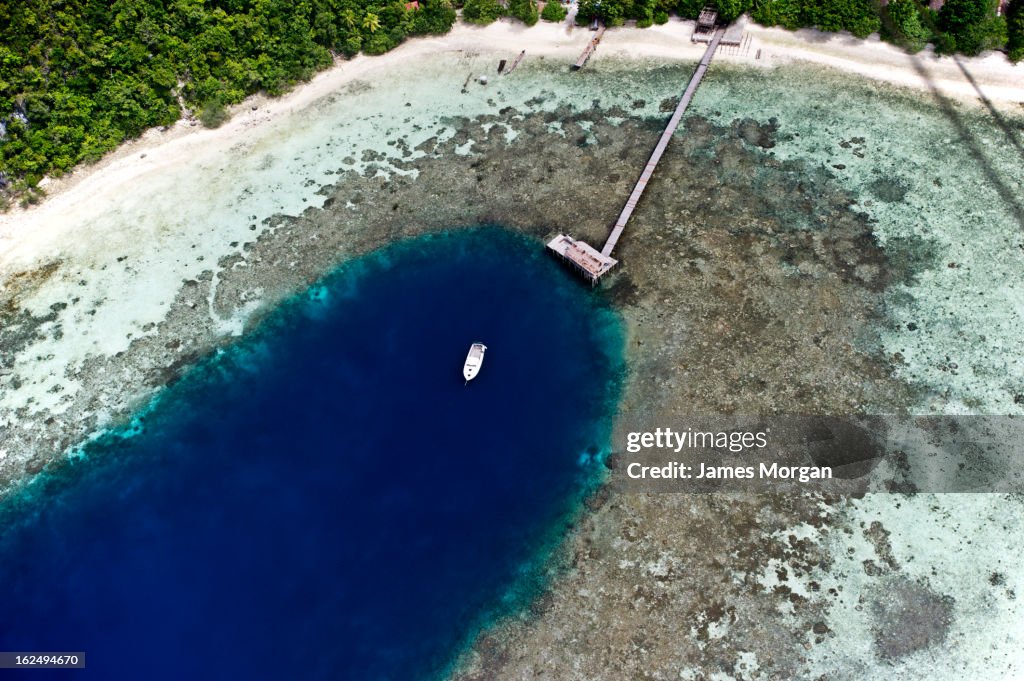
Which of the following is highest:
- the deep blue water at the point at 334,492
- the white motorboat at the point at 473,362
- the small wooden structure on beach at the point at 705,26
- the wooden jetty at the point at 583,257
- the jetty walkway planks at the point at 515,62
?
the small wooden structure on beach at the point at 705,26

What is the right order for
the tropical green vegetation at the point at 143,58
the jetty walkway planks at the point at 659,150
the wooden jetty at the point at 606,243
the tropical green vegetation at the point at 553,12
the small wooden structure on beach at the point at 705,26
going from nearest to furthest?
the wooden jetty at the point at 606,243 → the jetty walkway planks at the point at 659,150 → the tropical green vegetation at the point at 143,58 → the small wooden structure on beach at the point at 705,26 → the tropical green vegetation at the point at 553,12

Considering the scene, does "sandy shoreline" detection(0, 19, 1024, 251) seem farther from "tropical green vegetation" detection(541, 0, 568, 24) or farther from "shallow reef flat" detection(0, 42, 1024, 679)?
"shallow reef flat" detection(0, 42, 1024, 679)

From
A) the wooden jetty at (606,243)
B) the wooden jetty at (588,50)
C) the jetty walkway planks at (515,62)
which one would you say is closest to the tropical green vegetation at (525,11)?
the jetty walkway planks at (515,62)

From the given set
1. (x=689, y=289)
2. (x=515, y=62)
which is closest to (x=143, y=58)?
(x=515, y=62)

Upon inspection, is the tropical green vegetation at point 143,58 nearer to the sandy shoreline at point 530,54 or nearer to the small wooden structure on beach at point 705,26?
the sandy shoreline at point 530,54

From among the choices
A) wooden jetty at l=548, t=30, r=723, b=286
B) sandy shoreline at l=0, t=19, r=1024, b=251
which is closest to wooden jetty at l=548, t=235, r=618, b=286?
wooden jetty at l=548, t=30, r=723, b=286

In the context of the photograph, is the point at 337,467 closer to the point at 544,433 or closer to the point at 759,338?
the point at 544,433
